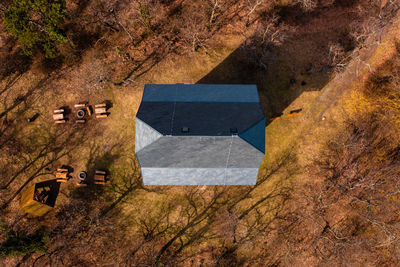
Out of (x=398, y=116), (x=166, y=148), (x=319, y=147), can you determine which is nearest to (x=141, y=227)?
(x=166, y=148)

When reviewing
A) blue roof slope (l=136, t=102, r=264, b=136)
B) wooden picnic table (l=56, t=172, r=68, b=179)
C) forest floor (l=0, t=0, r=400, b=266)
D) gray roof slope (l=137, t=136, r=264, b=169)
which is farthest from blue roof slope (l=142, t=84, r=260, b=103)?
wooden picnic table (l=56, t=172, r=68, b=179)

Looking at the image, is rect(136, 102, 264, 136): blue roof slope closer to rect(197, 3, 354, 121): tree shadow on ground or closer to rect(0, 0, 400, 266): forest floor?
rect(0, 0, 400, 266): forest floor

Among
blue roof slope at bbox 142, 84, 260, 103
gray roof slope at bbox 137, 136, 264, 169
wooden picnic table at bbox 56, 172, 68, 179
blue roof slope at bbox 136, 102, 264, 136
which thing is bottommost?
wooden picnic table at bbox 56, 172, 68, 179

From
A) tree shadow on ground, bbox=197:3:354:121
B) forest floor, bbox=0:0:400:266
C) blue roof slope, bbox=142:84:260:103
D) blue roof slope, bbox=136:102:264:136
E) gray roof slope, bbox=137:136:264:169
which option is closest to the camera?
gray roof slope, bbox=137:136:264:169

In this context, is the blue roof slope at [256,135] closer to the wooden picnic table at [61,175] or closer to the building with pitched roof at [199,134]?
the building with pitched roof at [199,134]

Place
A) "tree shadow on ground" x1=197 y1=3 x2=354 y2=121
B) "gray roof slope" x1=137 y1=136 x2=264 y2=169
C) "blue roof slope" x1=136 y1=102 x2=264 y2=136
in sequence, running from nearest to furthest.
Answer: "gray roof slope" x1=137 y1=136 x2=264 y2=169 → "blue roof slope" x1=136 y1=102 x2=264 y2=136 → "tree shadow on ground" x1=197 y1=3 x2=354 y2=121

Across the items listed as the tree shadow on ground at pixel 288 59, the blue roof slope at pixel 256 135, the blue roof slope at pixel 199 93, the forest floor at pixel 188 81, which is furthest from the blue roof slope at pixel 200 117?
the tree shadow on ground at pixel 288 59

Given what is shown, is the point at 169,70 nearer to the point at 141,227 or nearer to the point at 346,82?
the point at 141,227
